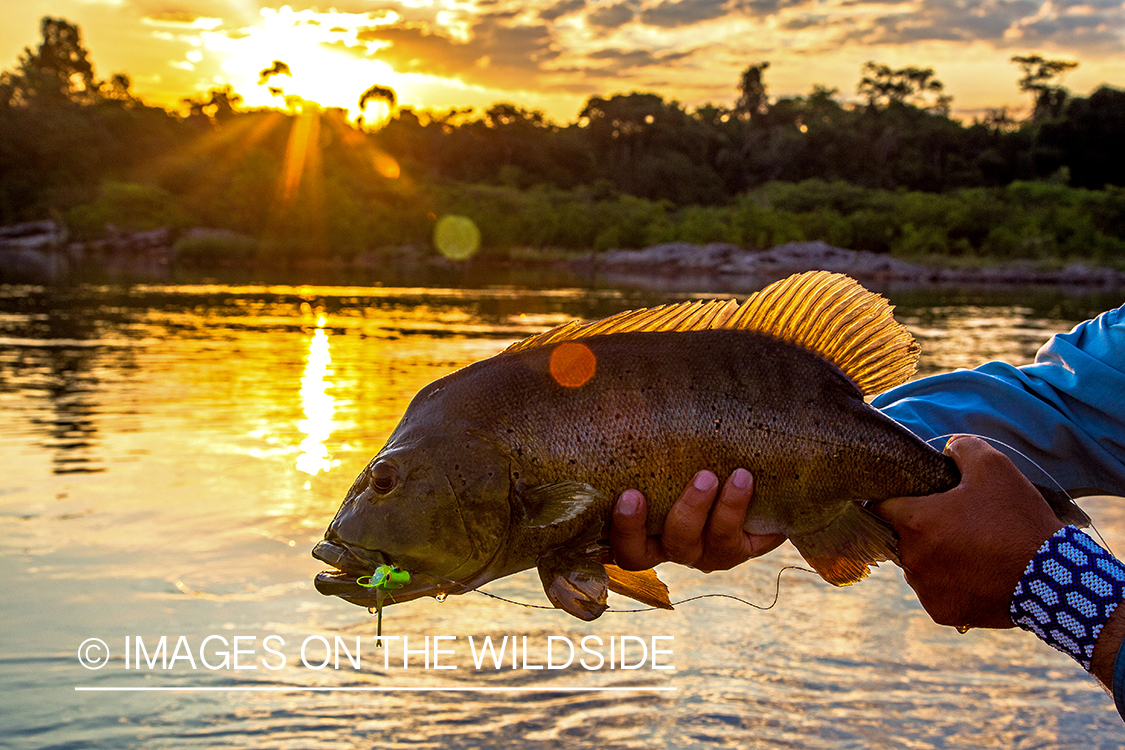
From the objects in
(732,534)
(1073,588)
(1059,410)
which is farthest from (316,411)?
(1073,588)

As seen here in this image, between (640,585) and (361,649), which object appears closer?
(640,585)

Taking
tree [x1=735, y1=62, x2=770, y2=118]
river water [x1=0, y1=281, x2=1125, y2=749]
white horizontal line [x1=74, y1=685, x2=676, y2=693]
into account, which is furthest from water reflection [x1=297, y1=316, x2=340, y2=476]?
tree [x1=735, y1=62, x2=770, y2=118]

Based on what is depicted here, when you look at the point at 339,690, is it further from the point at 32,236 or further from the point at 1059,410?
the point at 32,236

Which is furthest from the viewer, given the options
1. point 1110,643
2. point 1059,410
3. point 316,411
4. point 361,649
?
point 316,411

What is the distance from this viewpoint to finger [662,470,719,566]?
2373 mm

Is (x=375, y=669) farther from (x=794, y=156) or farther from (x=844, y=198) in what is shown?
(x=794, y=156)

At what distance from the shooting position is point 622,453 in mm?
2363

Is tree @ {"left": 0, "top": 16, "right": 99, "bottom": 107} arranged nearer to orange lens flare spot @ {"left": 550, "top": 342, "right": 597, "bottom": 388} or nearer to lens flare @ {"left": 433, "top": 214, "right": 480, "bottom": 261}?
Result: lens flare @ {"left": 433, "top": 214, "right": 480, "bottom": 261}

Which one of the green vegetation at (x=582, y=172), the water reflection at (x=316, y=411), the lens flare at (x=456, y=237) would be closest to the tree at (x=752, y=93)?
the green vegetation at (x=582, y=172)

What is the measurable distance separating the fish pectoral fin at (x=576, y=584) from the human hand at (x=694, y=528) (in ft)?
0.44

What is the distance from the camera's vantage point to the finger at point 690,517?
237 centimetres

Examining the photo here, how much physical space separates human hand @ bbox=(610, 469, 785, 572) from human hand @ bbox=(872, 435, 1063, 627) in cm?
36

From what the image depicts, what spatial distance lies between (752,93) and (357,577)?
351ft

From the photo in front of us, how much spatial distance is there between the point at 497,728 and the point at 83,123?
87139 mm
